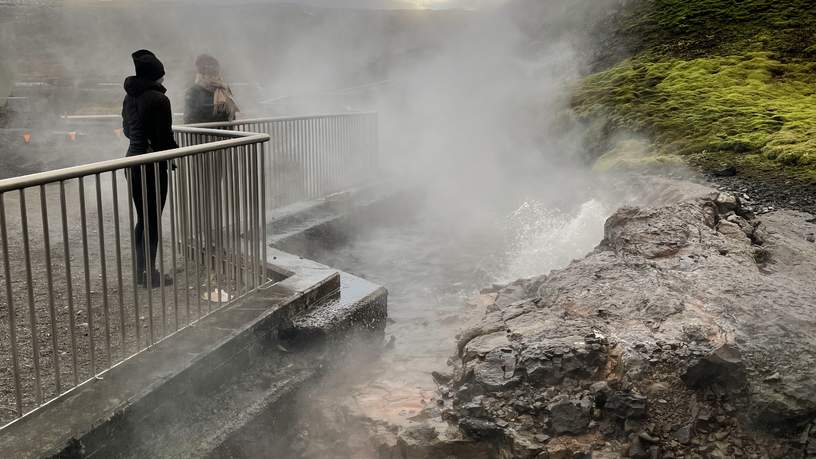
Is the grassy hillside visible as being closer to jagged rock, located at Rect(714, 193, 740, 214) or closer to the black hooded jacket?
jagged rock, located at Rect(714, 193, 740, 214)

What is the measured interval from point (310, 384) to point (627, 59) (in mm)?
11447

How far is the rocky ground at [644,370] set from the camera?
339 centimetres

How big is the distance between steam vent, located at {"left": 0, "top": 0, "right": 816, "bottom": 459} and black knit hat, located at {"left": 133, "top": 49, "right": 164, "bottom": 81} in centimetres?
3

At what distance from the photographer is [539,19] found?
2108cm

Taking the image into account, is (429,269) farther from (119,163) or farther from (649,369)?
(119,163)

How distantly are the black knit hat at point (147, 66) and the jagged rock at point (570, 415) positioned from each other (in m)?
3.52

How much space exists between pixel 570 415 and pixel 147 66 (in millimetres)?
3657

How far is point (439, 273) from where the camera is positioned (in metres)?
7.86

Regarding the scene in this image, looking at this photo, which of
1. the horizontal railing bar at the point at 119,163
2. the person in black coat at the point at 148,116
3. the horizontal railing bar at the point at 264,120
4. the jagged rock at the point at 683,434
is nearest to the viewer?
the horizontal railing bar at the point at 119,163

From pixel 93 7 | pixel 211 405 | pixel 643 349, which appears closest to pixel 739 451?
pixel 643 349

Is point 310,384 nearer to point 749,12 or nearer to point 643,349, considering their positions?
point 643,349

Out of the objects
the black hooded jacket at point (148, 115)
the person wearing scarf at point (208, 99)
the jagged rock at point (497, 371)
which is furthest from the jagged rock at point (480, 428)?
the person wearing scarf at point (208, 99)

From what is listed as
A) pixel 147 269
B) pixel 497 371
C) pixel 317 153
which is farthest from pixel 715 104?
pixel 147 269

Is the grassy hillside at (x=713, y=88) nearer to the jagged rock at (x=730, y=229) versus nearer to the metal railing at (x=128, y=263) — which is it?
the jagged rock at (x=730, y=229)
